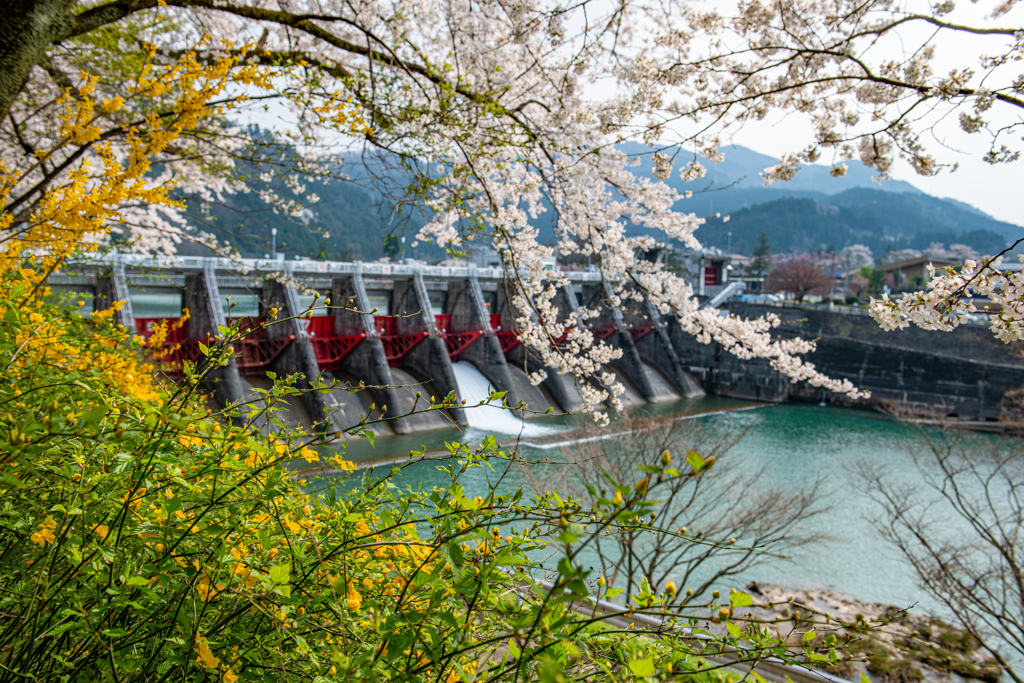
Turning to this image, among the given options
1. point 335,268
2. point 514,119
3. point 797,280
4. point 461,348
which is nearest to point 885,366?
point 461,348

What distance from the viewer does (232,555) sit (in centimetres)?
117

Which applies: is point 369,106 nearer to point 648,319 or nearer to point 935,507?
point 935,507

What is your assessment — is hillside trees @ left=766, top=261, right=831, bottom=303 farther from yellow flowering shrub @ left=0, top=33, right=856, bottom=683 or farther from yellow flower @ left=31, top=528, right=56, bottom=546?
yellow flower @ left=31, top=528, right=56, bottom=546

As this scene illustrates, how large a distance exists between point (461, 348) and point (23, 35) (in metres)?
16.4

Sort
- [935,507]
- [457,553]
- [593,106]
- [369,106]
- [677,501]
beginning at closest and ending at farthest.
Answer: [457,553] < [369,106] < [593,106] < [677,501] < [935,507]

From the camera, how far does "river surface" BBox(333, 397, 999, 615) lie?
909 cm

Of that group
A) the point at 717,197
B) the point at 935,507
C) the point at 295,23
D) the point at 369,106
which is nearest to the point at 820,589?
the point at 935,507

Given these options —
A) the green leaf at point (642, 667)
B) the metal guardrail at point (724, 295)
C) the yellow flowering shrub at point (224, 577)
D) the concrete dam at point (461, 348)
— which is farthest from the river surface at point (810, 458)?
the metal guardrail at point (724, 295)

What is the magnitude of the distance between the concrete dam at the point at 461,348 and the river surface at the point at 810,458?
1.03 m

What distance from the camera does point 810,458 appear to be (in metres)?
15.0

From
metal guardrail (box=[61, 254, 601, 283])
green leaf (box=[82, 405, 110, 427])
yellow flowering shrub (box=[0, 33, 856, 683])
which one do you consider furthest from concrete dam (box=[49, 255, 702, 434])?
green leaf (box=[82, 405, 110, 427])

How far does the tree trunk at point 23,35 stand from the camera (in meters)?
2.18

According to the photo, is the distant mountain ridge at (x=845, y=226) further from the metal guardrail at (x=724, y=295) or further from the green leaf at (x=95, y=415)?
the green leaf at (x=95, y=415)

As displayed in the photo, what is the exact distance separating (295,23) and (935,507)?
13.3 metres
